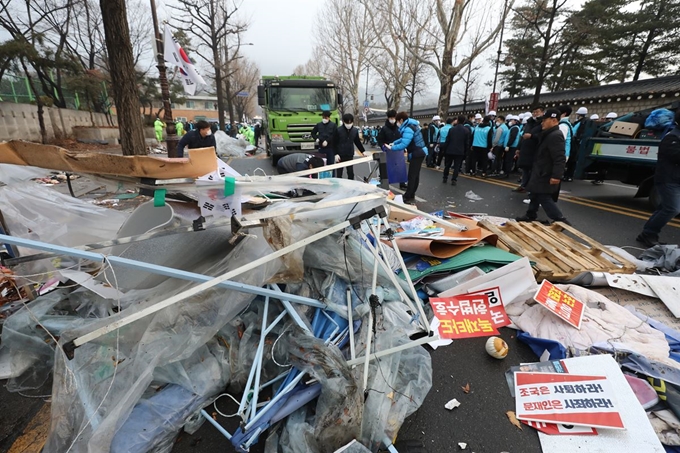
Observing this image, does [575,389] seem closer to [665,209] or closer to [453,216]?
[453,216]

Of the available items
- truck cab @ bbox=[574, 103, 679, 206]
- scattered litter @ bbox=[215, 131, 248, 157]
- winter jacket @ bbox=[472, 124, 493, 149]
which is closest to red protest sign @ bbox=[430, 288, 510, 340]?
truck cab @ bbox=[574, 103, 679, 206]

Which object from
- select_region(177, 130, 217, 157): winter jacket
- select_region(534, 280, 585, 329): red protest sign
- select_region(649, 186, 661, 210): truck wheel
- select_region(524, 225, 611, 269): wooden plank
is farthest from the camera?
select_region(177, 130, 217, 157): winter jacket

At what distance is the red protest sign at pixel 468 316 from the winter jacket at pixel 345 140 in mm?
4974

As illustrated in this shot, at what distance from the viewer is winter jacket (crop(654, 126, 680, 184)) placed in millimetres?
3949

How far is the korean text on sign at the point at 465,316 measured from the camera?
2.59 metres

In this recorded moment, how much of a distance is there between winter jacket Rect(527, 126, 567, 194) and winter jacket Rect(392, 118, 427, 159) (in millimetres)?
2096

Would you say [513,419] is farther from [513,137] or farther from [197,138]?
[513,137]

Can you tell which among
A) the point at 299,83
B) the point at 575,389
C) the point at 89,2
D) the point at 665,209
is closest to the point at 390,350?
the point at 575,389

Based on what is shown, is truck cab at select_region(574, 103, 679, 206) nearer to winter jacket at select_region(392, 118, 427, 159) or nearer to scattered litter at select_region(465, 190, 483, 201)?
scattered litter at select_region(465, 190, 483, 201)

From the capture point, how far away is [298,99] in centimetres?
1101

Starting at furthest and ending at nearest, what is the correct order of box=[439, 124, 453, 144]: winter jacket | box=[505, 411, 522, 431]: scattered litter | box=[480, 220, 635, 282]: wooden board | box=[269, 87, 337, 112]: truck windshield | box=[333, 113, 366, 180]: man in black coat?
box=[269, 87, 337, 112]: truck windshield → box=[439, 124, 453, 144]: winter jacket → box=[333, 113, 366, 180]: man in black coat → box=[480, 220, 635, 282]: wooden board → box=[505, 411, 522, 431]: scattered litter

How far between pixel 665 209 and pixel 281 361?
5.25 metres

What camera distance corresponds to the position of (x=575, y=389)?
189 cm

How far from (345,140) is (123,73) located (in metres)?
4.60
